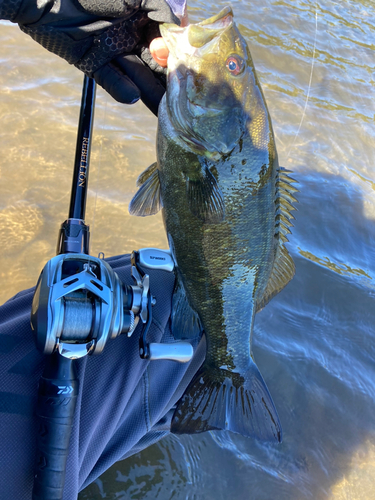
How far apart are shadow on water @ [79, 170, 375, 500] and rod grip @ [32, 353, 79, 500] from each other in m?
0.86

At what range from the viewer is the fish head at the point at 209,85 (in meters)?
1.73

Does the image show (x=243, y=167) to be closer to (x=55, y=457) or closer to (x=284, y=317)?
(x=55, y=457)

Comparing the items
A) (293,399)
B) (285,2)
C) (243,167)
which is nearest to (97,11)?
(243,167)

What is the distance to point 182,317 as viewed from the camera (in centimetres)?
192

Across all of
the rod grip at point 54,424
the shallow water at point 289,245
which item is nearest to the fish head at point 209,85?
the rod grip at point 54,424

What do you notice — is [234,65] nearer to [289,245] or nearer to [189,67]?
[189,67]

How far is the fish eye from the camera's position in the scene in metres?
1.74

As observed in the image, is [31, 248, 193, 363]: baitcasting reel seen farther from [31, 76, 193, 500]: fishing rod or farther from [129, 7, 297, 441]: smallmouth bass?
[129, 7, 297, 441]: smallmouth bass

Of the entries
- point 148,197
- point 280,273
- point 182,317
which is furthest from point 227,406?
point 148,197

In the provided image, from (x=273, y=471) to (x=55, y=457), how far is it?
1453 mm

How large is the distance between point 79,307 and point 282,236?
3.45ft

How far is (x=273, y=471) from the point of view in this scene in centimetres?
222

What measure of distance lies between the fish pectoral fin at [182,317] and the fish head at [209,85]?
67cm

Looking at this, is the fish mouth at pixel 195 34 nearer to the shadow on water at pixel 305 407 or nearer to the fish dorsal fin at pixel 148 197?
the fish dorsal fin at pixel 148 197
